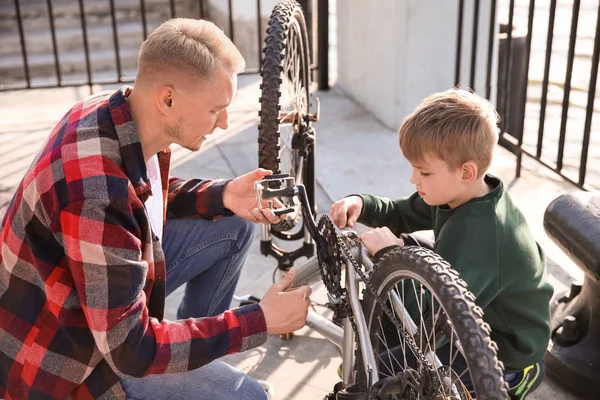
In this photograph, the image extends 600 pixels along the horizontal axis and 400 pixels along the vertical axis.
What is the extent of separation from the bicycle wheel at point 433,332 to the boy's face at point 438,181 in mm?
250

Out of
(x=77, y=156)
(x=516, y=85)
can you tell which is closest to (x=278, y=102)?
(x=77, y=156)

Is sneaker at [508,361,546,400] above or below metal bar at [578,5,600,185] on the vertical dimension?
below

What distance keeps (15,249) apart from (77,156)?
0.94ft

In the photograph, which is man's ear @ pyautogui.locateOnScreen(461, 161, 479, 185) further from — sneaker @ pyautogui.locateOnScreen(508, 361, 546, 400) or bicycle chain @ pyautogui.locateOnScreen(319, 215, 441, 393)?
sneaker @ pyautogui.locateOnScreen(508, 361, 546, 400)

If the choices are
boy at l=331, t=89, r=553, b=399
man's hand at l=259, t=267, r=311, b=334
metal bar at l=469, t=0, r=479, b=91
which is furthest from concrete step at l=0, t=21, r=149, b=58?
man's hand at l=259, t=267, r=311, b=334

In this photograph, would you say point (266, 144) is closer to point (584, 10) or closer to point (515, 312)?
point (515, 312)

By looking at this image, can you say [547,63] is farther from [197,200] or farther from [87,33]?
[87,33]

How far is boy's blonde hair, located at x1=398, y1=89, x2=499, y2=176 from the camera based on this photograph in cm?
208

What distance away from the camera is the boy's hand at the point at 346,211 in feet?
7.73

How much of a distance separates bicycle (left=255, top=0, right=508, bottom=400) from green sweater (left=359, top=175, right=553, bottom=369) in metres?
0.12

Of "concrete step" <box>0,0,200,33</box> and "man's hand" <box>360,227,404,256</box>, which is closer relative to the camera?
"man's hand" <box>360,227,404,256</box>

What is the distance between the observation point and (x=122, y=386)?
6.47ft

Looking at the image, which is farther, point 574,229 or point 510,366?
point 574,229

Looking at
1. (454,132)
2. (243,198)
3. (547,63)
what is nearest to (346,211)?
(243,198)
